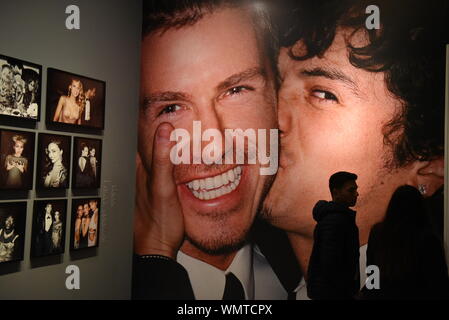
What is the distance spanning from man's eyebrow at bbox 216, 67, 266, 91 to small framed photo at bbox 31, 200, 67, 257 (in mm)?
1544

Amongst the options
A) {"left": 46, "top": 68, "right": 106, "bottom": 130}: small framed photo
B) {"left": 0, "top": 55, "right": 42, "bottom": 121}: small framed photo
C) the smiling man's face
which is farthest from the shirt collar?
{"left": 0, "top": 55, "right": 42, "bottom": 121}: small framed photo

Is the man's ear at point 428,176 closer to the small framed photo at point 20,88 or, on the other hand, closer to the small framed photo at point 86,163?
the small framed photo at point 86,163

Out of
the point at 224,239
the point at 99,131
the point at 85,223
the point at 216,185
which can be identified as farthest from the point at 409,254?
the point at 99,131

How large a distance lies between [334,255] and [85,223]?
180 centimetres

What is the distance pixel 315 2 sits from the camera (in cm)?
361

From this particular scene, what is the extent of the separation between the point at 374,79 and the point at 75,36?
7.37ft

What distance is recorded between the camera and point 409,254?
9.67ft

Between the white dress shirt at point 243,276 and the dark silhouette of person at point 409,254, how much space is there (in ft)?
2.60

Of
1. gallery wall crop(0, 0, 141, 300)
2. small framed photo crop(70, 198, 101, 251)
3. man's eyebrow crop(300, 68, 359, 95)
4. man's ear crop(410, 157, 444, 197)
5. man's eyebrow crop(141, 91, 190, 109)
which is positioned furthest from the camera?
man's eyebrow crop(141, 91, 190, 109)

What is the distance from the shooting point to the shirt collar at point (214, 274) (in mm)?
3701

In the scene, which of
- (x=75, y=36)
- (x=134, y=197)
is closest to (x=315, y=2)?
(x=75, y=36)

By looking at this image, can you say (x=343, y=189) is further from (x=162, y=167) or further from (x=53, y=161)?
(x=53, y=161)

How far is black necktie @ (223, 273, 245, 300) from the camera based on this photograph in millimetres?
3709

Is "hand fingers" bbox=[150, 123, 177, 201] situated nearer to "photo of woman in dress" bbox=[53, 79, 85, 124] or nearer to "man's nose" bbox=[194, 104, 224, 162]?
"man's nose" bbox=[194, 104, 224, 162]
